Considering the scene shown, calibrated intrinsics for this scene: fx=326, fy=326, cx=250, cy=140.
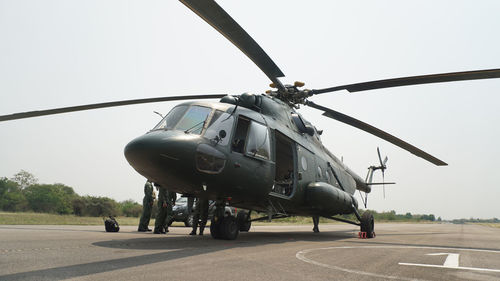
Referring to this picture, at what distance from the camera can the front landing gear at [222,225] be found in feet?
24.3

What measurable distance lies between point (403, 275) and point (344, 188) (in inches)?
370

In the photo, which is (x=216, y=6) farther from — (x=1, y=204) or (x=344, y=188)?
(x=1, y=204)

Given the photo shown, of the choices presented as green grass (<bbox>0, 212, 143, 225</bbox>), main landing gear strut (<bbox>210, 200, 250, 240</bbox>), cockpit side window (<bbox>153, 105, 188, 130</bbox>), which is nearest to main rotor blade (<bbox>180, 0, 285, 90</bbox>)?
cockpit side window (<bbox>153, 105, 188, 130</bbox>)

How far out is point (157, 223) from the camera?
9750mm

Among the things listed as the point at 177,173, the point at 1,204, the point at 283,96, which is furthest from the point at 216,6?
the point at 1,204

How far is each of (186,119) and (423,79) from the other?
5.44 m

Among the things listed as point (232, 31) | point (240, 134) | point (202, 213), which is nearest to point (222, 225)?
point (202, 213)

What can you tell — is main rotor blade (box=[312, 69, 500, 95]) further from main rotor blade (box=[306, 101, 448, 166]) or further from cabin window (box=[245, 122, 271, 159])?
cabin window (box=[245, 122, 271, 159])

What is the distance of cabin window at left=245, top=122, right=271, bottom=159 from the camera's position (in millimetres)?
7445

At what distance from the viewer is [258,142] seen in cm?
771

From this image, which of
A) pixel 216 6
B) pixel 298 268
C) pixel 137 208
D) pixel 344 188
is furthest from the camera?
pixel 137 208

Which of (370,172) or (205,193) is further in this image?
(370,172)

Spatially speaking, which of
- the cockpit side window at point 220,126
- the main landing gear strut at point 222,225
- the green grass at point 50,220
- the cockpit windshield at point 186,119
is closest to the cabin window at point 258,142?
the cockpit side window at point 220,126

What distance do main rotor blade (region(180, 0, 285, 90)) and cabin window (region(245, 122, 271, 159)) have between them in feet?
4.73
